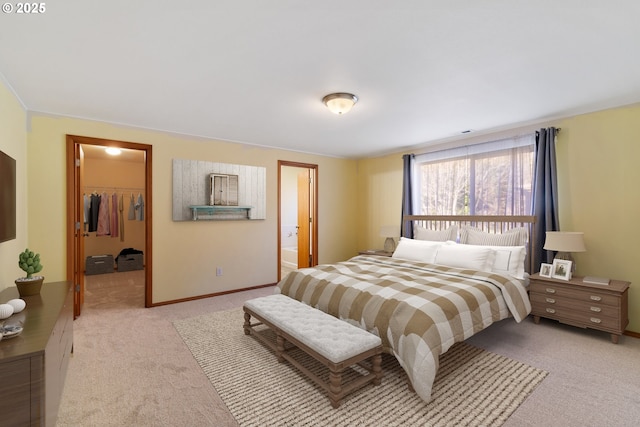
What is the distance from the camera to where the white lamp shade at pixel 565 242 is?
3176 millimetres

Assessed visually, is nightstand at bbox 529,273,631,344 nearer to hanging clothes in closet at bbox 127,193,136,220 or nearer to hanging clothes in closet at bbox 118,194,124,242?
hanging clothes in closet at bbox 127,193,136,220

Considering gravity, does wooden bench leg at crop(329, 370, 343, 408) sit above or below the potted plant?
below

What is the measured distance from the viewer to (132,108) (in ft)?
10.8

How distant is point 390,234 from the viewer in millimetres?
5262

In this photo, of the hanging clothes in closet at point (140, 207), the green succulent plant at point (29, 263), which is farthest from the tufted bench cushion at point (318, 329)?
the hanging clothes in closet at point (140, 207)

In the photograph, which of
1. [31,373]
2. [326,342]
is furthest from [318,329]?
[31,373]

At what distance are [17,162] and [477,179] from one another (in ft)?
18.0

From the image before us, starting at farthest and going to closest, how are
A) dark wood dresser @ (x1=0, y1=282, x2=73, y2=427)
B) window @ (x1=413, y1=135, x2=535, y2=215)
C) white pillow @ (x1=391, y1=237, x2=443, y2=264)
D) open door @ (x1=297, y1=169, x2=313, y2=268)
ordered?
1. open door @ (x1=297, y1=169, x2=313, y2=268)
2. white pillow @ (x1=391, y1=237, x2=443, y2=264)
3. window @ (x1=413, y1=135, x2=535, y2=215)
4. dark wood dresser @ (x1=0, y1=282, x2=73, y2=427)

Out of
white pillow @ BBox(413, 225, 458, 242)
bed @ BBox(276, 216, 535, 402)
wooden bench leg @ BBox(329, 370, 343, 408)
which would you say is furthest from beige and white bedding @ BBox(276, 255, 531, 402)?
white pillow @ BBox(413, 225, 458, 242)

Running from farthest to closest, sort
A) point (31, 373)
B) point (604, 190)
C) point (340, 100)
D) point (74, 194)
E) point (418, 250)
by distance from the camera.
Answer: point (418, 250) < point (74, 194) < point (604, 190) < point (340, 100) < point (31, 373)

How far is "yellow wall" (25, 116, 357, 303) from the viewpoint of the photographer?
3.43m

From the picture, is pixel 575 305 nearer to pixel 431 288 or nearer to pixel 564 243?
pixel 564 243

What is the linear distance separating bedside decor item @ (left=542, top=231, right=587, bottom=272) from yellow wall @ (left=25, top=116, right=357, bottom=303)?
3.58 m

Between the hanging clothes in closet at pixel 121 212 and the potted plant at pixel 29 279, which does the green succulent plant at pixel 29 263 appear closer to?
the potted plant at pixel 29 279
